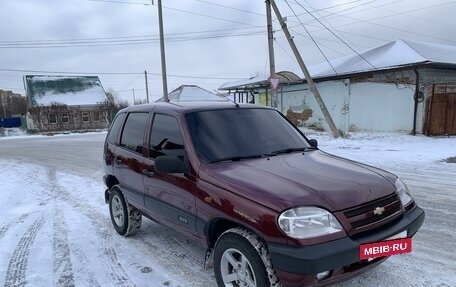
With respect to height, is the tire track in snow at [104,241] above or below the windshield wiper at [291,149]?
below

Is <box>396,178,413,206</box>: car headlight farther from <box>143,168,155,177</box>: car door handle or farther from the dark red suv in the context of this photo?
<box>143,168,155,177</box>: car door handle

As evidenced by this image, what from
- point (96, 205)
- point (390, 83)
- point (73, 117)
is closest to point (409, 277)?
point (96, 205)

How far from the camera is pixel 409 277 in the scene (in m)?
3.59

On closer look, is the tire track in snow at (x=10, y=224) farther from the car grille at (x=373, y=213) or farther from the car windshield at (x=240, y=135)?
the car grille at (x=373, y=213)

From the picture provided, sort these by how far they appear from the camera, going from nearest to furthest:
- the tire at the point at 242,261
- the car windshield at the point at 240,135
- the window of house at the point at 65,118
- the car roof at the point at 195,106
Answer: the tire at the point at 242,261, the car windshield at the point at 240,135, the car roof at the point at 195,106, the window of house at the point at 65,118

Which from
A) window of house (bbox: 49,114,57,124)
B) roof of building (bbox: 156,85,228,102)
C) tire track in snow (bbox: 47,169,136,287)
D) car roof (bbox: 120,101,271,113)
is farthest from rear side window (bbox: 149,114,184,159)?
window of house (bbox: 49,114,57,124)

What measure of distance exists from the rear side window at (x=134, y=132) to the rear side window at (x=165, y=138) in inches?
11.4

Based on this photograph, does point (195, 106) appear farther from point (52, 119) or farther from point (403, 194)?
point (52, 119)

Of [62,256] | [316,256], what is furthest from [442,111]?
[62,256]

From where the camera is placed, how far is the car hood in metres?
2.82

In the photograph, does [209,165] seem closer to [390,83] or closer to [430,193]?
[430,193]

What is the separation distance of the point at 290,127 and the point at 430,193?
385 cm

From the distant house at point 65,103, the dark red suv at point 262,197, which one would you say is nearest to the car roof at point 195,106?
the dark red suv at point 262,197

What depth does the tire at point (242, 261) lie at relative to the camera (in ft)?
9.25
